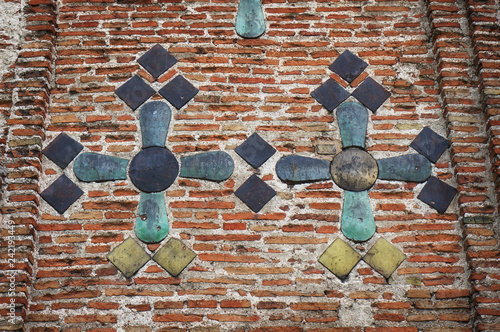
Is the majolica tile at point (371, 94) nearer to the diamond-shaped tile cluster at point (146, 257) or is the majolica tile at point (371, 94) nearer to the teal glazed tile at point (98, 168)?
the diamond-shaped tile cluster at point (146, 257)

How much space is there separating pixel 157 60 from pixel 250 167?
1.06 m

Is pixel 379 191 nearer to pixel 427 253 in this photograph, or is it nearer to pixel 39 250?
pixel 427 253

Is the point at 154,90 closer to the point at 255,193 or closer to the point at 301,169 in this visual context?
the point at 255,193

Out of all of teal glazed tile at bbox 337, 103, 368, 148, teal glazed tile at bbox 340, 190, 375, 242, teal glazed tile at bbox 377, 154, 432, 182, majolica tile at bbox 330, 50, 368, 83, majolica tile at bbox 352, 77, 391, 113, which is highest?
majolica tile at bbox 330, 50, 368, 83

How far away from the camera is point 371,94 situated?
143 inches

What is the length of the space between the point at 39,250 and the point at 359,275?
203cm

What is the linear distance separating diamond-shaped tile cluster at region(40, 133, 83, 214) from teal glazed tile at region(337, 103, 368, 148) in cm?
180

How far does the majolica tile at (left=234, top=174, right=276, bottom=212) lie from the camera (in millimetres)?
3371

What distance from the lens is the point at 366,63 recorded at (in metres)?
3.72

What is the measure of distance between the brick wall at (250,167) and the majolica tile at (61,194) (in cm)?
5

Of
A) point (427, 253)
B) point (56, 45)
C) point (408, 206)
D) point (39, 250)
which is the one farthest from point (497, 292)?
point (56, 45)

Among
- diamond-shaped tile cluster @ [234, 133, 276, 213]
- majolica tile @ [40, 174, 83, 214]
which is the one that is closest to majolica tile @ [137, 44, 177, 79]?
diamond-shaped tile cluster @ [234, 133, 276, 213]

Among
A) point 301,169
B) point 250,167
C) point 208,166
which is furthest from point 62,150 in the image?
point 301,169

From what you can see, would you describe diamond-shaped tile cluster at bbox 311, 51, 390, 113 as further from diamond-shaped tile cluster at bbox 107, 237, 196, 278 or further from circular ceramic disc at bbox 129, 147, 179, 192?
diamond-shaped tile cluster at bbox 107, 237, 196, 278
